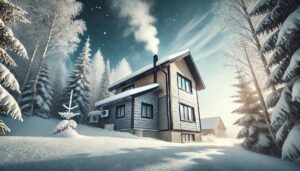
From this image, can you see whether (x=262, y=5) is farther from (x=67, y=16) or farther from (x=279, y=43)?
(x=67, y=16)

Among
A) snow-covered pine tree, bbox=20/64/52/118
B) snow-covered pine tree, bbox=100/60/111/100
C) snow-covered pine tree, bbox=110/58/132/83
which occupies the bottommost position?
snow-covered pine tree, bbox=20/64/52/118

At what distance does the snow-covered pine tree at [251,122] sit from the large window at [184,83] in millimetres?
4997

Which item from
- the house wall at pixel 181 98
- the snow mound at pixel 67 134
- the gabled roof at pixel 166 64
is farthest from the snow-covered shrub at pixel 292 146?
the gabled roof at pixel 166 64

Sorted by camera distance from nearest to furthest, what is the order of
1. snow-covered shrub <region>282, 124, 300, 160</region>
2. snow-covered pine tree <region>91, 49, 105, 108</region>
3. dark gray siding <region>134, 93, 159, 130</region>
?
snow-covered shrub <region>282, 124, 300, 160</region> → dark gray siding <region>134, 93, 159, 130</region> → snow-covered pine tree <region>91, 49, 105, 108</region>

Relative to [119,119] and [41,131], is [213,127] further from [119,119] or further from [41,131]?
[41,131]

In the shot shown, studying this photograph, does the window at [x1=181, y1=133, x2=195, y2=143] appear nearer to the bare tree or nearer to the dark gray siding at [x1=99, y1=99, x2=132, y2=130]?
the dark gray siding at [x1=99, y1=99, x2=132, y2=130]

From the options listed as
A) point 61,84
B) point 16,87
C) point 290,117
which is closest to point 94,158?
point 16,87

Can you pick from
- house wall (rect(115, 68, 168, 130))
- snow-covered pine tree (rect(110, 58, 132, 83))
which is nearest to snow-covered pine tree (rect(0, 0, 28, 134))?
house wall (rect(115, 68, 168, 130))

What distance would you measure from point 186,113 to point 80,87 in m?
19.1

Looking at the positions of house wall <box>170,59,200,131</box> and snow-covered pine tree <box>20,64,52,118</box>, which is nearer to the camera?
house wall <box>170,59,200,131</box>

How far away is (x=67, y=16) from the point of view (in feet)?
57.5

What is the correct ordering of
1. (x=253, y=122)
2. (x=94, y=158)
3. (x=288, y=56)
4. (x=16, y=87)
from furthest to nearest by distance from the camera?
(x=253, y=122)
(x=288, y=56)
(x=16, y=87)
(x=94, y=158)

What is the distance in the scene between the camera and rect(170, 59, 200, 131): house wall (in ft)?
48.1

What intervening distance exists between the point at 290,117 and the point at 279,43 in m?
2.84
